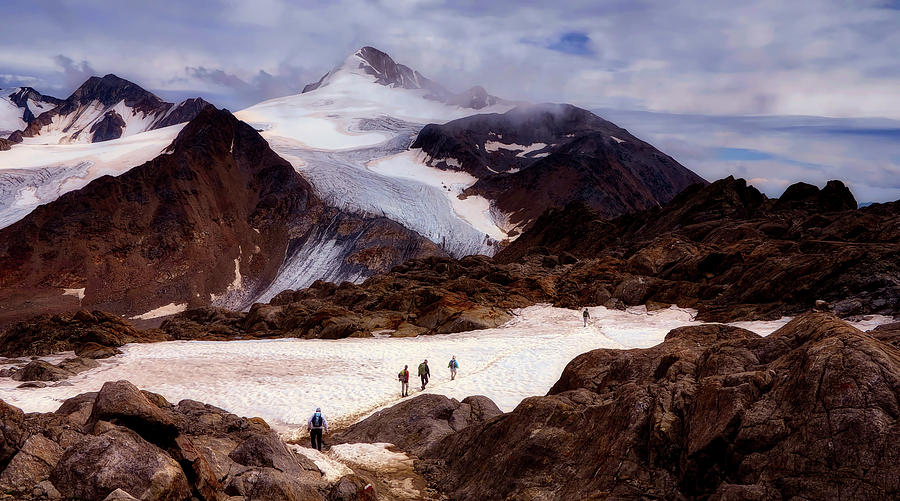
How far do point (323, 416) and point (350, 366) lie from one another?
30.7 ft

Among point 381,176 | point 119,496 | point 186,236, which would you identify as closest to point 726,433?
point 119,496

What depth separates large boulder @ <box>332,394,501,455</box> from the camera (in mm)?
16297

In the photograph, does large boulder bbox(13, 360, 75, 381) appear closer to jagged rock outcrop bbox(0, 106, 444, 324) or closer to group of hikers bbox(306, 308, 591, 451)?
group of hikers bbox(306, 308, 591, 451)

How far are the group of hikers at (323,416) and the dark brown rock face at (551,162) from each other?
90238 millimetres

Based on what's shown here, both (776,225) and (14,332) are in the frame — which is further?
(776,225)

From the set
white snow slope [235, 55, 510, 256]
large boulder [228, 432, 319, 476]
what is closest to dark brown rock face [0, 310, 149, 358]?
large boulder [228, 432, 319, 476]

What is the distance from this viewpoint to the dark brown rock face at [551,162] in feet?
406

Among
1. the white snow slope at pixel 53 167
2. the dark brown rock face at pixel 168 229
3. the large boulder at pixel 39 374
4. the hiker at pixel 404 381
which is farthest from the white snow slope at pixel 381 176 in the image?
the hiker at pixel 404 381

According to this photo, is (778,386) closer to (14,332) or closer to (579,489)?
(579,489)

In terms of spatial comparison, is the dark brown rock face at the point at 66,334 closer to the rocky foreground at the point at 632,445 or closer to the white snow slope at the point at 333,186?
the rocky foreground at the point at 632,445

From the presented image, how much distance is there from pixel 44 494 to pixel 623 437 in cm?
858

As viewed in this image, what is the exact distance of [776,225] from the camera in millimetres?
46312

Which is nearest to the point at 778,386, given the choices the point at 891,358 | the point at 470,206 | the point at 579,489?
the point at 891,358

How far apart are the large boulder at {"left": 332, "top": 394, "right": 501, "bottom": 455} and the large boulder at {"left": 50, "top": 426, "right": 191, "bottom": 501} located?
25.0 feet
